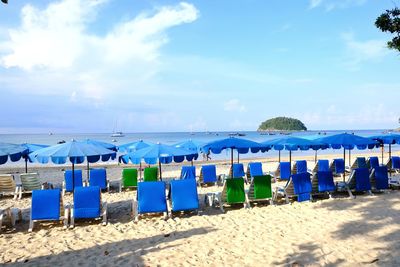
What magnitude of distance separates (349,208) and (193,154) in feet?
12.6

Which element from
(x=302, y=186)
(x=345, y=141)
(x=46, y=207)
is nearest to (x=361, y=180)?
(x=302, y=186)

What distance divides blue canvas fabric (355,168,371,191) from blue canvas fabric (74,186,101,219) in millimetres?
6578

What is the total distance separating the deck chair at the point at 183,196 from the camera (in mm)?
7641

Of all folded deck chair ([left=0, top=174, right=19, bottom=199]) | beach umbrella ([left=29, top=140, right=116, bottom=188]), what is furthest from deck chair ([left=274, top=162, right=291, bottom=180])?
folded deck chair ([left=0, top=174, right=19, bottom=199])

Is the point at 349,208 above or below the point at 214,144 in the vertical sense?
below

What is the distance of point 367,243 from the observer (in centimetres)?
553

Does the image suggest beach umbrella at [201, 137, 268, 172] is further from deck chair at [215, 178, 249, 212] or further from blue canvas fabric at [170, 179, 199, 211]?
blue canvas fabric at [170, 179, 199, 211]

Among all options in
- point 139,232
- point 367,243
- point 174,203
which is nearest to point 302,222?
point 367,243

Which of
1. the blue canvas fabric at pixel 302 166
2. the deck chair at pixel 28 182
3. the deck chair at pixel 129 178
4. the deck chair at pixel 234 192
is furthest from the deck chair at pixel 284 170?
the deck chair at pixel 28 182

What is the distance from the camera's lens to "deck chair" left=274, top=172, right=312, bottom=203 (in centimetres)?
866

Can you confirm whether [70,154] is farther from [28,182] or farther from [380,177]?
[380,177]

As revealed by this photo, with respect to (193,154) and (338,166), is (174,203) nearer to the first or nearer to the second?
(193,154)

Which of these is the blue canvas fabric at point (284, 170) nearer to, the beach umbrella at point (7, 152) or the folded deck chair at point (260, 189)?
the folded deck chair at point (260, 189)

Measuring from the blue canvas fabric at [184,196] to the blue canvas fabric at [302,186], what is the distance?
260 centimetres
